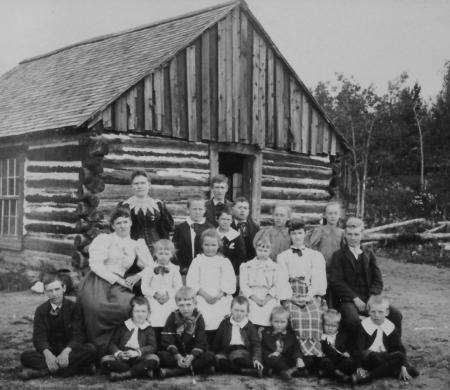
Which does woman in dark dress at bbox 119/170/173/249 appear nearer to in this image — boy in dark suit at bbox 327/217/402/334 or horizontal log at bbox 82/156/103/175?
boy in dark suit at bbox 327/217/402/334

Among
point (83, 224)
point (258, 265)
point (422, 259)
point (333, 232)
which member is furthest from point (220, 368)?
point (422, 259)

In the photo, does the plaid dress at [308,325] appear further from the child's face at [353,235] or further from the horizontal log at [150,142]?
the horizontal log at [150,142]

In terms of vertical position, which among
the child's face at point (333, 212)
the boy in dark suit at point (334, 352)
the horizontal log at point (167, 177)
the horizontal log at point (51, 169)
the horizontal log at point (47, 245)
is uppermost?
the horizontal log at point (51, 169)

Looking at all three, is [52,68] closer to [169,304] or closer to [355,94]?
[169,304]

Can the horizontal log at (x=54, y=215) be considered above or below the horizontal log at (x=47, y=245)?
above

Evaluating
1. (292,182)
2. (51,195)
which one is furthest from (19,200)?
(292,182)

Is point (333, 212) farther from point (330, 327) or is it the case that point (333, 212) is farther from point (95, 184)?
point (95, 184)

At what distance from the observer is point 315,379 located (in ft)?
17.8

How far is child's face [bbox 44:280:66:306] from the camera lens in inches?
216

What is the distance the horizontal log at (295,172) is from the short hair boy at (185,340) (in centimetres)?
682

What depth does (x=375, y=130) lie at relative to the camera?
39438mm

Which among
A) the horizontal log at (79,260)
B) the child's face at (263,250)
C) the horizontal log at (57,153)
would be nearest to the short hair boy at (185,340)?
the child's face at (263,250)

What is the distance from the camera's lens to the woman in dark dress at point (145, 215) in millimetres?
6805

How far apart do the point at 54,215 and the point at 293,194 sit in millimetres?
4988
